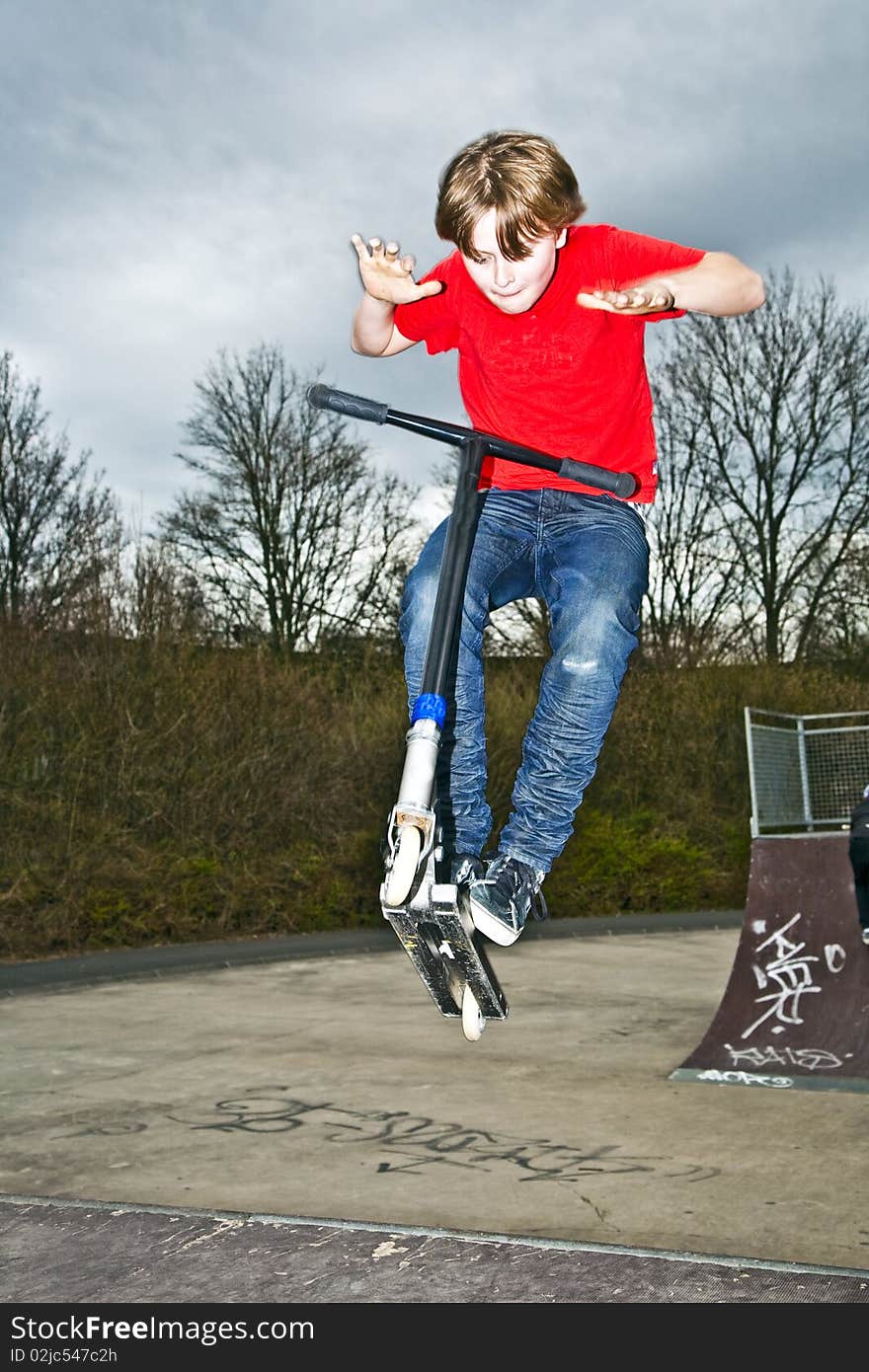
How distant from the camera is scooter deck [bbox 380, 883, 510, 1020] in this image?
2.42 metres

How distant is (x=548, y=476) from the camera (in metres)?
2.74

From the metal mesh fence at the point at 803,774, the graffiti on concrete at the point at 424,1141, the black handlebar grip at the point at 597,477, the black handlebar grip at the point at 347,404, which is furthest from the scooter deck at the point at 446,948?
the metal mesh fence at the point at 803,774

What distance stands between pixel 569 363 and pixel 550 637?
570 mm

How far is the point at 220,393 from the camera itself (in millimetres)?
23078

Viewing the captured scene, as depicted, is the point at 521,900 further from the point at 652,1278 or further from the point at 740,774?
the point at 740,774

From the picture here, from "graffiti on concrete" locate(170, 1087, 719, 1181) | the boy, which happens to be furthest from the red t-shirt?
"graffiti on concrete" locate(170, 1087, 719, 1181)

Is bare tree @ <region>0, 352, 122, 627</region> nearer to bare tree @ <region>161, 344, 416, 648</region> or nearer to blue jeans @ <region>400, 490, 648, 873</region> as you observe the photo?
bare tree @ <region>161, 344, 416, 648</region>

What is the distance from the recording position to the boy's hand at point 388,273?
8.83ft

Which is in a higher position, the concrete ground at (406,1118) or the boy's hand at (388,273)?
the boy's hand at (388,273)

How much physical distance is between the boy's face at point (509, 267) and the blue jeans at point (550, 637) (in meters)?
0.41

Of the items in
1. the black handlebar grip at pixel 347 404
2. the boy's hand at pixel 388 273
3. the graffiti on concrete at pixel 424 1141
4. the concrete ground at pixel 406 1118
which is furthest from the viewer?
the graffiti on concrete at pixel 424 1141

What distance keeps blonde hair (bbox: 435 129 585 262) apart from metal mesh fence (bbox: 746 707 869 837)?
8.56 m

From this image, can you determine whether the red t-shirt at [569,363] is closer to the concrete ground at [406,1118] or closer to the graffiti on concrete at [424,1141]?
the concrete ground at [406,1118]

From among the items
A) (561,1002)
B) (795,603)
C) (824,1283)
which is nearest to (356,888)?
(561,1002)
